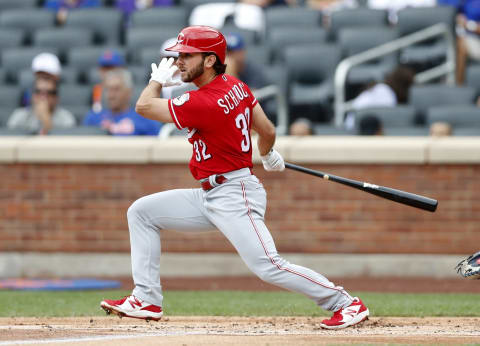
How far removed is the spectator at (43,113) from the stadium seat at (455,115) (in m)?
3.88

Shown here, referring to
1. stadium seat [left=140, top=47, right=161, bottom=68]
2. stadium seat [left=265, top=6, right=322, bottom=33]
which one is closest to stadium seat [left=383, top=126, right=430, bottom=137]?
stadium seat [left=265, top=6, right=322, bottom=33]

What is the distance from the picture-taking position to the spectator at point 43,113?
37.1 feet

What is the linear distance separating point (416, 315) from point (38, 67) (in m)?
5.89

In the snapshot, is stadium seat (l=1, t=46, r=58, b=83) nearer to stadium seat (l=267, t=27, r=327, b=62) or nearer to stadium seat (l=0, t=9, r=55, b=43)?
stadium seat (l=0, t=9, r=55, b=43)

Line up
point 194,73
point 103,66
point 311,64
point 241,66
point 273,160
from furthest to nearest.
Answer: point 311,64 → point 103,66 → point 241,66 → point 273,160 → point 194,73

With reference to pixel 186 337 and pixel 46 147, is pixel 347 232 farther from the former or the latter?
pixel 186 337

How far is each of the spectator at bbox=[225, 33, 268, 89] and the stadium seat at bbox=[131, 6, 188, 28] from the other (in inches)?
85.8

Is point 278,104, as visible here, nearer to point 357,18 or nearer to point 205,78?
point 357,18

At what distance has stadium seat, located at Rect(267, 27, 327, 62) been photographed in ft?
40.8

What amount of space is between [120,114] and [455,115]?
3480 millimetres

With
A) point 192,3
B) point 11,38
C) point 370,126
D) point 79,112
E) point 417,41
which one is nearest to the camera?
point 370,126

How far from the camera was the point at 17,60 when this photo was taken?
13078 mm

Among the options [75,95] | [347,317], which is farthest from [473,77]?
[347,317]

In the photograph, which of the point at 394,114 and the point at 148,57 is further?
the point at 148,57
